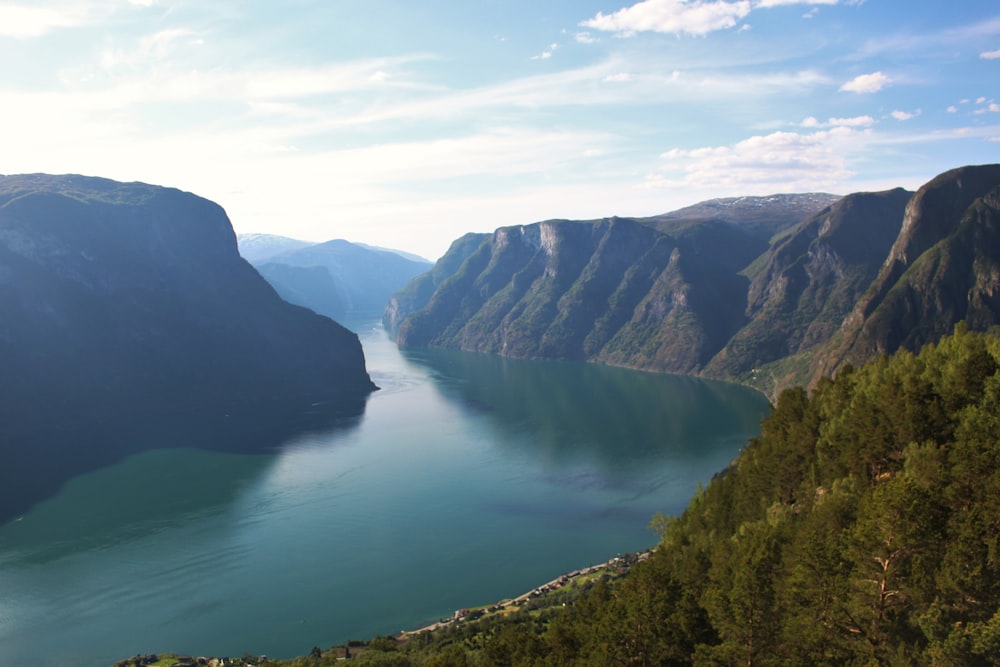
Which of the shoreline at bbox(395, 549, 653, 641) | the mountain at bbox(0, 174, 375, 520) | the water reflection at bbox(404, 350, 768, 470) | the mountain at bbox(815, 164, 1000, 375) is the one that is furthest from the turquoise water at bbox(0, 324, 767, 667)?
the mountain at bbox(815, 164, 1000, 375)

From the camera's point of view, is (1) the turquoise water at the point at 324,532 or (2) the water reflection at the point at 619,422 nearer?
(1) the turquoise water at the point at 324,532

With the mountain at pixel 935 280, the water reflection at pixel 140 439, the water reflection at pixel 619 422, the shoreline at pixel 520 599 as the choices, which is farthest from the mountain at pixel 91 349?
the mountain at pixel 935 280

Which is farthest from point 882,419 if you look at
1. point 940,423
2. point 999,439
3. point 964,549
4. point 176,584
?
point 176,584

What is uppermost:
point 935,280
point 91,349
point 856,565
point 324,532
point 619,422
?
point 91,349

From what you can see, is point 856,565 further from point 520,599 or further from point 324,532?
point 324,532

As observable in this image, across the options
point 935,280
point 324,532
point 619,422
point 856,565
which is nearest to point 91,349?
point 324,532

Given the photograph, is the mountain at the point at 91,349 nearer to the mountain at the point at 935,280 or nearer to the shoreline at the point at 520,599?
the shoreline at the point at 520,599

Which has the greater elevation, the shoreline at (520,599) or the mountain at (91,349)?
the mountain at (91,349)

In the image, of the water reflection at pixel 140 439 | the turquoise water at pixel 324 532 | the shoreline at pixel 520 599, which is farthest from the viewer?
the water reflection at pixel 140 439
